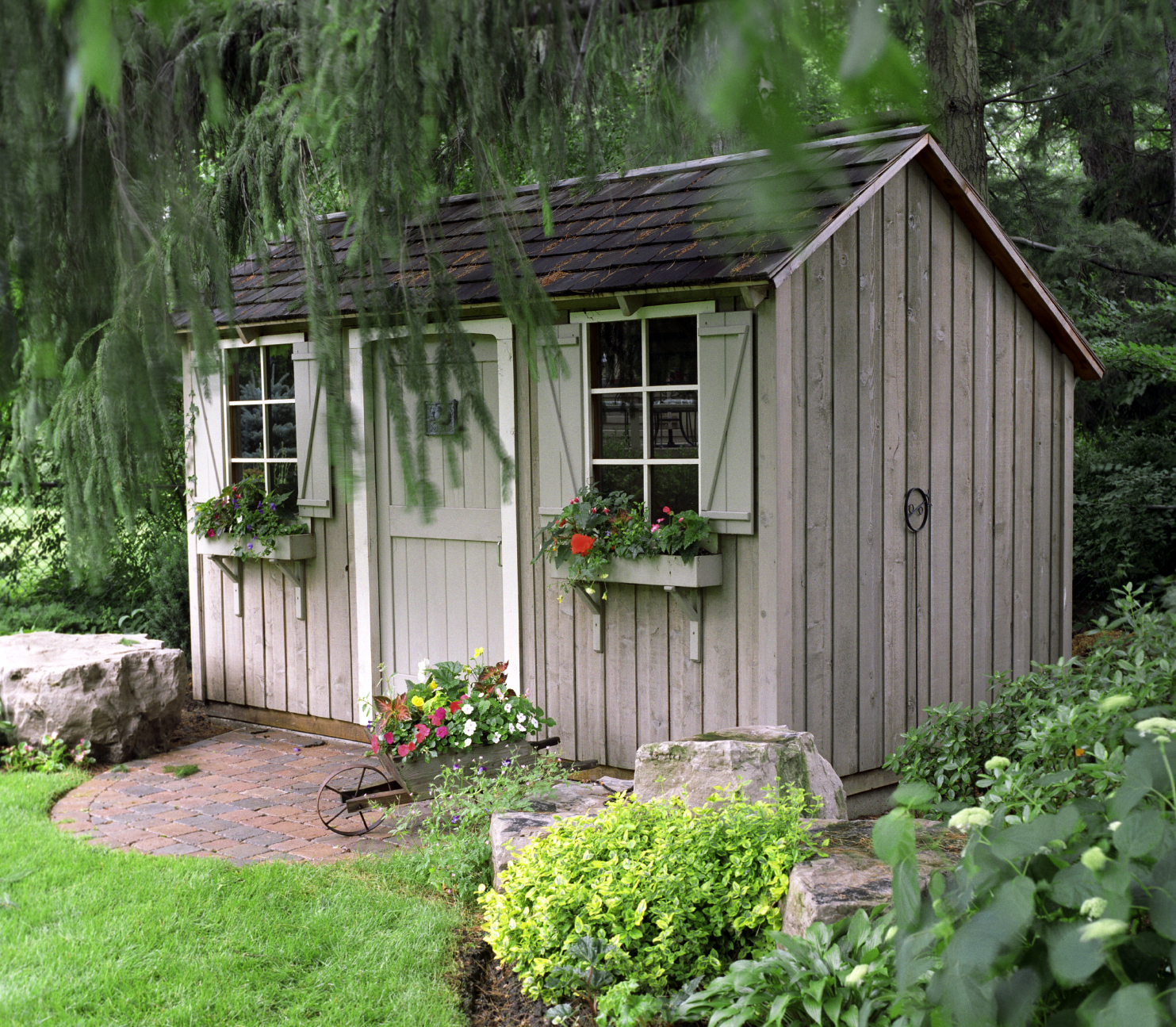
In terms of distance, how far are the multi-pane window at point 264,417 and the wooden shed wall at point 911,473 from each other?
11.3 feet

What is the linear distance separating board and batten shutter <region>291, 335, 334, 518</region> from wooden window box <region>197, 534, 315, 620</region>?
0.70 ft

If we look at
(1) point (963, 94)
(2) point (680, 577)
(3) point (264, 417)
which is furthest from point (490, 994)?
(1) point (963, 94)

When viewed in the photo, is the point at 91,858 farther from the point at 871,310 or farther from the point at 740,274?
the point at 871,310

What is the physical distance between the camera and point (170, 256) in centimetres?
247

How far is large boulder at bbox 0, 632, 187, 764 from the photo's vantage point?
6.38 meters

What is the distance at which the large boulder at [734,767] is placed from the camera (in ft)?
13.0

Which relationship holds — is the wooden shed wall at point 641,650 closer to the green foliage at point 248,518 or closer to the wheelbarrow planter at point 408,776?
the wheelbarrow planter at point 408,776

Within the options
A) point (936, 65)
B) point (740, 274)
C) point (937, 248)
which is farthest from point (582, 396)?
point (936, 65)

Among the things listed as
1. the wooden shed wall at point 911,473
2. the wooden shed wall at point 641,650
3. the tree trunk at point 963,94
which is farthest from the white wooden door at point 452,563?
the tree trunk at point 963,94

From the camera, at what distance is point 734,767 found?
13.0 ft

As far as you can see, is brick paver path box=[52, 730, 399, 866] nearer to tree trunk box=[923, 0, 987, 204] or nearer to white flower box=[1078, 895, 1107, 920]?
white flower box=[1078, 895, 1107, 920]

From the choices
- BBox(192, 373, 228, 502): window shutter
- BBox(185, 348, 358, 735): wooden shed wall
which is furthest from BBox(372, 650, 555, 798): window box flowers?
BBox(192, 373, 228, 502): window shutter

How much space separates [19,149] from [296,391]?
4.75 metres

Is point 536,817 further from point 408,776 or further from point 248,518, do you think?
point 248,518
